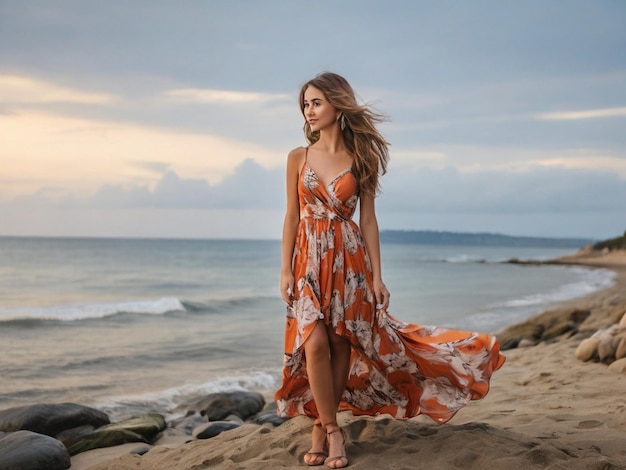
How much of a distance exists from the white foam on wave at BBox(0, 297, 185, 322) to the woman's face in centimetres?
1323

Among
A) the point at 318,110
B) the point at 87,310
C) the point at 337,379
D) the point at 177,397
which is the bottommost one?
the point at 87,310

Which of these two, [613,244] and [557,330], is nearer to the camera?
[557,330]

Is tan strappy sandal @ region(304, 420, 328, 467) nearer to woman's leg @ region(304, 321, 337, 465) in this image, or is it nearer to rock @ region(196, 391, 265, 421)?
woman's leg @ region(304, 321, 337, 465)

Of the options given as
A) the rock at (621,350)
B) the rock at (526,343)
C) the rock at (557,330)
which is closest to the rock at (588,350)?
the rock at (621,350)

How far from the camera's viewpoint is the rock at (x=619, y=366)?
667cm

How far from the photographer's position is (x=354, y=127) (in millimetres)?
4105

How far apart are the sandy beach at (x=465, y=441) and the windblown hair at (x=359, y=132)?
5.05ft

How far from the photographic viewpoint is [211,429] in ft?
20.5

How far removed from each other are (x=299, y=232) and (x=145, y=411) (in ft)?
14.5

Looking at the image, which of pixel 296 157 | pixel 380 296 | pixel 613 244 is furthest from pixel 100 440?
pixel 613 244

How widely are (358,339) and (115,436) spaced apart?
2.99m

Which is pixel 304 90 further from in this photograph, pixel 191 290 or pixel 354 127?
pixel 191 290

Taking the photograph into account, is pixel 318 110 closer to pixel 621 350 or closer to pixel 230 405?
pixel 230 405

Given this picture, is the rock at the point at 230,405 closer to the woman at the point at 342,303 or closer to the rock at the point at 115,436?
the rock at the point at 115,436
